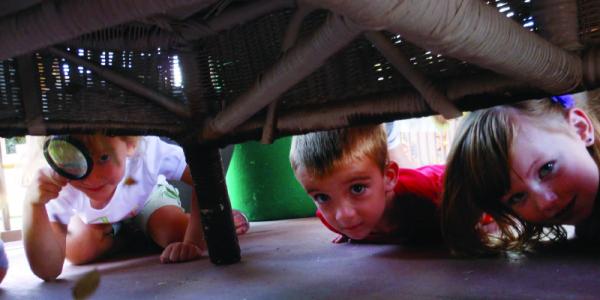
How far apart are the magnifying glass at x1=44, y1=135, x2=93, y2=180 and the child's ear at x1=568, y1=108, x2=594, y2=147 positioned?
3.19ft

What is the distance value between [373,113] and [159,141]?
1.07 meters

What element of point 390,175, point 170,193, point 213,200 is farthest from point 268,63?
point 170,193

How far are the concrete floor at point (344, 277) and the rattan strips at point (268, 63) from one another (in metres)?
0.19

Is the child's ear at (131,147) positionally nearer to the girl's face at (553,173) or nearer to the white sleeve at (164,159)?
the white sleeve at (164,159)

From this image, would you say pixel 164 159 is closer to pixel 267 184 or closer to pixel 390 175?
pixel 390 175

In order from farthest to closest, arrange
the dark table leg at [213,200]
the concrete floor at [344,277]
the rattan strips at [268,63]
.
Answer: the dark table leg at [213,200] < the concrete floor at [344,277] < the rattan strips at [268,63]

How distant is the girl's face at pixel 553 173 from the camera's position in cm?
95

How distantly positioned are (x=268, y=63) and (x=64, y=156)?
1.60ft

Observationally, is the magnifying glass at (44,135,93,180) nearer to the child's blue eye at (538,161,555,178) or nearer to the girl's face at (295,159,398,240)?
the girl's face at (295,159,398,240)

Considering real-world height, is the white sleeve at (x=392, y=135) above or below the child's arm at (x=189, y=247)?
above

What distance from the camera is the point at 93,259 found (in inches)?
61.4

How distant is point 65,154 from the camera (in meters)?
1.01

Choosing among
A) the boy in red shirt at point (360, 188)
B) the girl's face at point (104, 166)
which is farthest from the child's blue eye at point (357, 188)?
the girl's face at point (104, 166)

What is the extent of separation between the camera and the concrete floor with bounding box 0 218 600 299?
2.48 ft
